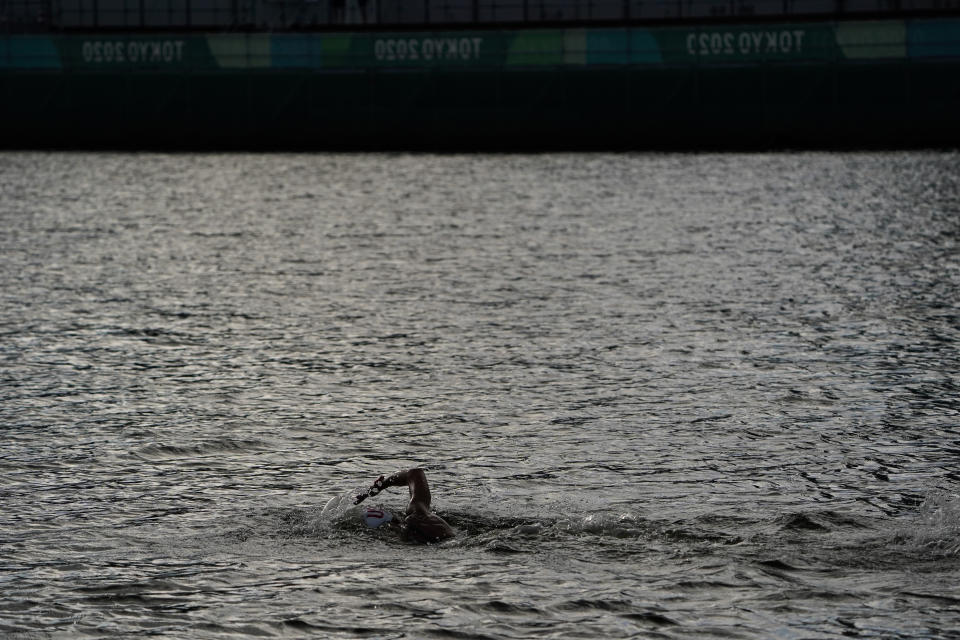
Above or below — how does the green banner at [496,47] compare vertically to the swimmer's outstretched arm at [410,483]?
above

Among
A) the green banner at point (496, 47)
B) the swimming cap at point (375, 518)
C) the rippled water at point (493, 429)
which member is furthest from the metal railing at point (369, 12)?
the swimming cap at point (375, 518)

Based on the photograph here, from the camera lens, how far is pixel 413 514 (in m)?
15.8

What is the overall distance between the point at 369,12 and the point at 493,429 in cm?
7095

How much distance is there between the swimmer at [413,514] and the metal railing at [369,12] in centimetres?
Answer: 6929

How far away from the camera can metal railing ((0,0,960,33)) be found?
8369cm

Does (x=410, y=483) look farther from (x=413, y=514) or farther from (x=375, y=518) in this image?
(x=375, y=518)

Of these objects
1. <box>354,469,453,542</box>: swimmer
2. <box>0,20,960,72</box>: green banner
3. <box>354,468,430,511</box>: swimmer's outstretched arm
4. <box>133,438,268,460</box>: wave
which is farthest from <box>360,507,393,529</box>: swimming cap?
<box>0,20,960,72</box>: green banner

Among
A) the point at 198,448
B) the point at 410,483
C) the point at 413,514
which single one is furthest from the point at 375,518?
the point at 198,448

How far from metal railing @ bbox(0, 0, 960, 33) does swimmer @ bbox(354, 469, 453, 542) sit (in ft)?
227

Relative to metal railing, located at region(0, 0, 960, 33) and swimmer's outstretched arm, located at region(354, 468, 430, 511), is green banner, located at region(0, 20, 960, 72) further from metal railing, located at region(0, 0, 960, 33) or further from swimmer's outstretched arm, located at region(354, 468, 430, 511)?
swimmer's outstretched arm, located at region(354, 468, 430, 511)

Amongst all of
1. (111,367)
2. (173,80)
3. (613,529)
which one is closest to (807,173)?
(173,80)

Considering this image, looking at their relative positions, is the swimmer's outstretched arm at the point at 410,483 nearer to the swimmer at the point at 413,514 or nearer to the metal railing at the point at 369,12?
the swimmer at the point at 413,514

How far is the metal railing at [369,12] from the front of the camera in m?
83.7

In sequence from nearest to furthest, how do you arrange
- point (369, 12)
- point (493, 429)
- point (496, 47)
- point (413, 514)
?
point (413, 514) < point (493, 429) < point (496, 47) < point (369, 12)
